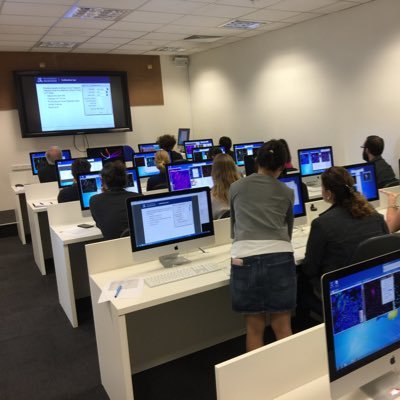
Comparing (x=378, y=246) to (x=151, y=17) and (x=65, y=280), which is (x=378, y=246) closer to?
(x=65, y=280)

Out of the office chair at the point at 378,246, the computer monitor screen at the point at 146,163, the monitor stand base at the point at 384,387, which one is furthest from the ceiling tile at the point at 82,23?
the monitor stand base at the point at 384,387

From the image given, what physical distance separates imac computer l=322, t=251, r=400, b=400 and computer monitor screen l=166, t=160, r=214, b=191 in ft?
10.9

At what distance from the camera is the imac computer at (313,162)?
5348 millimetres

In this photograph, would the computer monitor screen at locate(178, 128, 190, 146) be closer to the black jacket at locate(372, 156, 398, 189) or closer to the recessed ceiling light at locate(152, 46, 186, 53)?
the recessed ceiling light at locate(152, 46, 186, 53)

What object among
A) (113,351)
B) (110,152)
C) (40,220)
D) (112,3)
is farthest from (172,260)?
(110,152)

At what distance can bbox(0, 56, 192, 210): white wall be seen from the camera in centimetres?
838

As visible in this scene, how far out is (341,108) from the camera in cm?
650

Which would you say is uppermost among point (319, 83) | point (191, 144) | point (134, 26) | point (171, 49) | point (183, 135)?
point (171, 49)

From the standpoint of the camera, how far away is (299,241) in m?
2.95

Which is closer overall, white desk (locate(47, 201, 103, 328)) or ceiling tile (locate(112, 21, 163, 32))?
white desk (locate(47, 201, 103, 328))

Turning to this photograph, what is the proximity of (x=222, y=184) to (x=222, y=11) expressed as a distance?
3.56 m

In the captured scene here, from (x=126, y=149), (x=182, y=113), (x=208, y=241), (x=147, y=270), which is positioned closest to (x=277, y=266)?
(x=208, y=241)

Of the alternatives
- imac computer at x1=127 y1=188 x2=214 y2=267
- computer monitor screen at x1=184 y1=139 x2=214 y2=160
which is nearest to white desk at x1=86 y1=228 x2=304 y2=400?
imac computer at x1=127 y1=188 x2=214 y2=267

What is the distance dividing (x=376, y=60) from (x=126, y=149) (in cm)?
522
